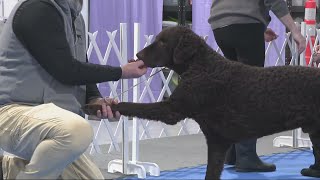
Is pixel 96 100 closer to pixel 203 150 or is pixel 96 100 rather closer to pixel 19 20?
pixel 19 20

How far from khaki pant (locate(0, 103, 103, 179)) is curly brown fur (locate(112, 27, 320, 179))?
13.5 inches

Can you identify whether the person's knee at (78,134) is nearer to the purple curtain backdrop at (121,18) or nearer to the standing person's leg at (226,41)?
the standing person's leg at (226,41)

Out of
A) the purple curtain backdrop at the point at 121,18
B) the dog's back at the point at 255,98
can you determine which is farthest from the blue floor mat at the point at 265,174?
the purple curtain backdrop at the point at 121,18

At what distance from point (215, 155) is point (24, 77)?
75 cm

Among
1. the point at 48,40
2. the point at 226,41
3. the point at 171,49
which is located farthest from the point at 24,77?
the point at 226,41

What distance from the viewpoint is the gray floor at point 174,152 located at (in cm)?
306

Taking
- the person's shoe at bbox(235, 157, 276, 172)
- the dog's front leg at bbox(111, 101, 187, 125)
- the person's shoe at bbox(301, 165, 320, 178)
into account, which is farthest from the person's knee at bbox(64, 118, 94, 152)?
the person's shoe at bbox(301, 165, 320, 178)

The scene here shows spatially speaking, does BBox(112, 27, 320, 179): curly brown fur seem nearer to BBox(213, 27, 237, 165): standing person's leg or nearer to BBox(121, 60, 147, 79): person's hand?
BBox(121, 60, 147, 79): person's hand

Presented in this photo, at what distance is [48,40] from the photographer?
1.84 m

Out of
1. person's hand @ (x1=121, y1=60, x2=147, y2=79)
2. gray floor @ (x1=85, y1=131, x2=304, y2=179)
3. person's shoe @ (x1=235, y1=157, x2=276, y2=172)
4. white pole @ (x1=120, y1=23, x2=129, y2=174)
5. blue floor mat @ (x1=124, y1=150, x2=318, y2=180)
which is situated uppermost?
person's hand @ (x1=121, y1=60, x2=147, y2=79)

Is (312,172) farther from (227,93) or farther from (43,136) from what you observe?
(43,136)

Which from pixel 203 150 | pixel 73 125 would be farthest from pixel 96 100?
pixel 203 150

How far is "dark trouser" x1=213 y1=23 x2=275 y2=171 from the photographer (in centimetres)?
268

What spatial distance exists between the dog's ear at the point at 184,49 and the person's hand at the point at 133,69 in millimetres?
121
